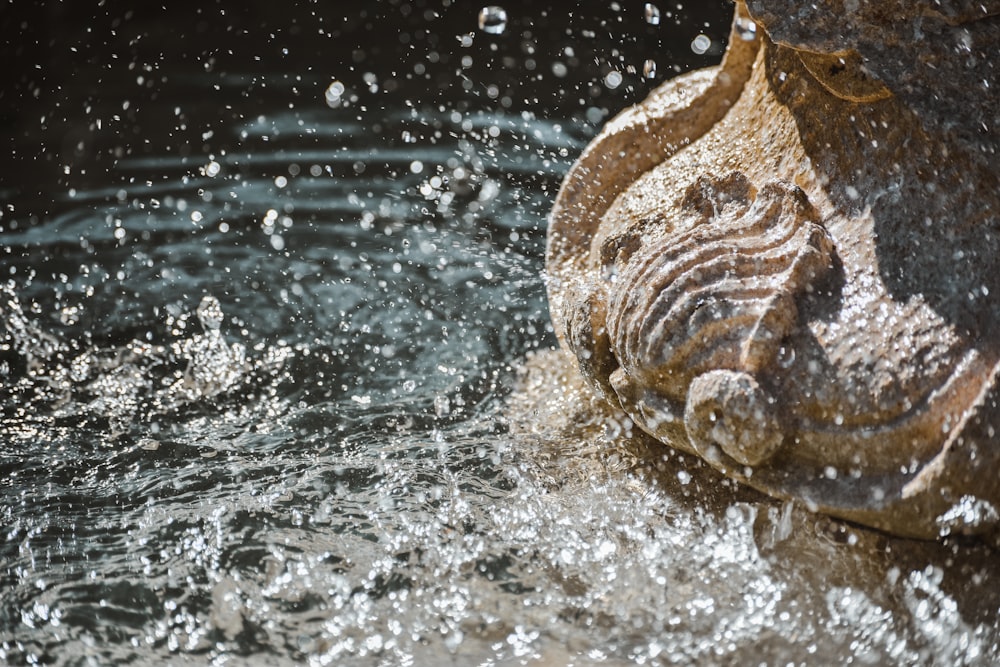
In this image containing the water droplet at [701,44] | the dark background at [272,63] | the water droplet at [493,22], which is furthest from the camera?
the water droplet at [493,22]

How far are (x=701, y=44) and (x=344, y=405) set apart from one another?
2.89 meters

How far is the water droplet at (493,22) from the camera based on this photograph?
A: 516 centimetres

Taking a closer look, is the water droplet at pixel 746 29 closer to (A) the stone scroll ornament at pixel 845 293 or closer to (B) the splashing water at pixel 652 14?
(A) the stone scroll ornament at pixel 845 293

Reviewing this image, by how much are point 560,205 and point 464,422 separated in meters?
0.71

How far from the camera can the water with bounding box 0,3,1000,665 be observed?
6.67 feet

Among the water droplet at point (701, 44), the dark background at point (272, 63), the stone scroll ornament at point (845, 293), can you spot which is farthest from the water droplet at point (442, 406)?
the water droplet at point (701, 44)

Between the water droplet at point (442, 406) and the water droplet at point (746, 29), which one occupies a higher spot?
the water droplet at point (746, 29)

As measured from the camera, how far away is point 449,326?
3264mm

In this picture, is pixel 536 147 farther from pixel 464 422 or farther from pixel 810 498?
pixel 810 498

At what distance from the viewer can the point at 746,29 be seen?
9.69 feet

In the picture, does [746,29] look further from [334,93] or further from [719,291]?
[334,93]

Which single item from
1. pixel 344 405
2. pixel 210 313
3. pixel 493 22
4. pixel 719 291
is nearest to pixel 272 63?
pixel 493 22

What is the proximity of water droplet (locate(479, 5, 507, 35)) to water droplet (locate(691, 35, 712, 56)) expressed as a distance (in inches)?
34.2

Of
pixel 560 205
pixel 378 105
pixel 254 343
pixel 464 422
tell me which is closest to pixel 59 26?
pixel 378 105
